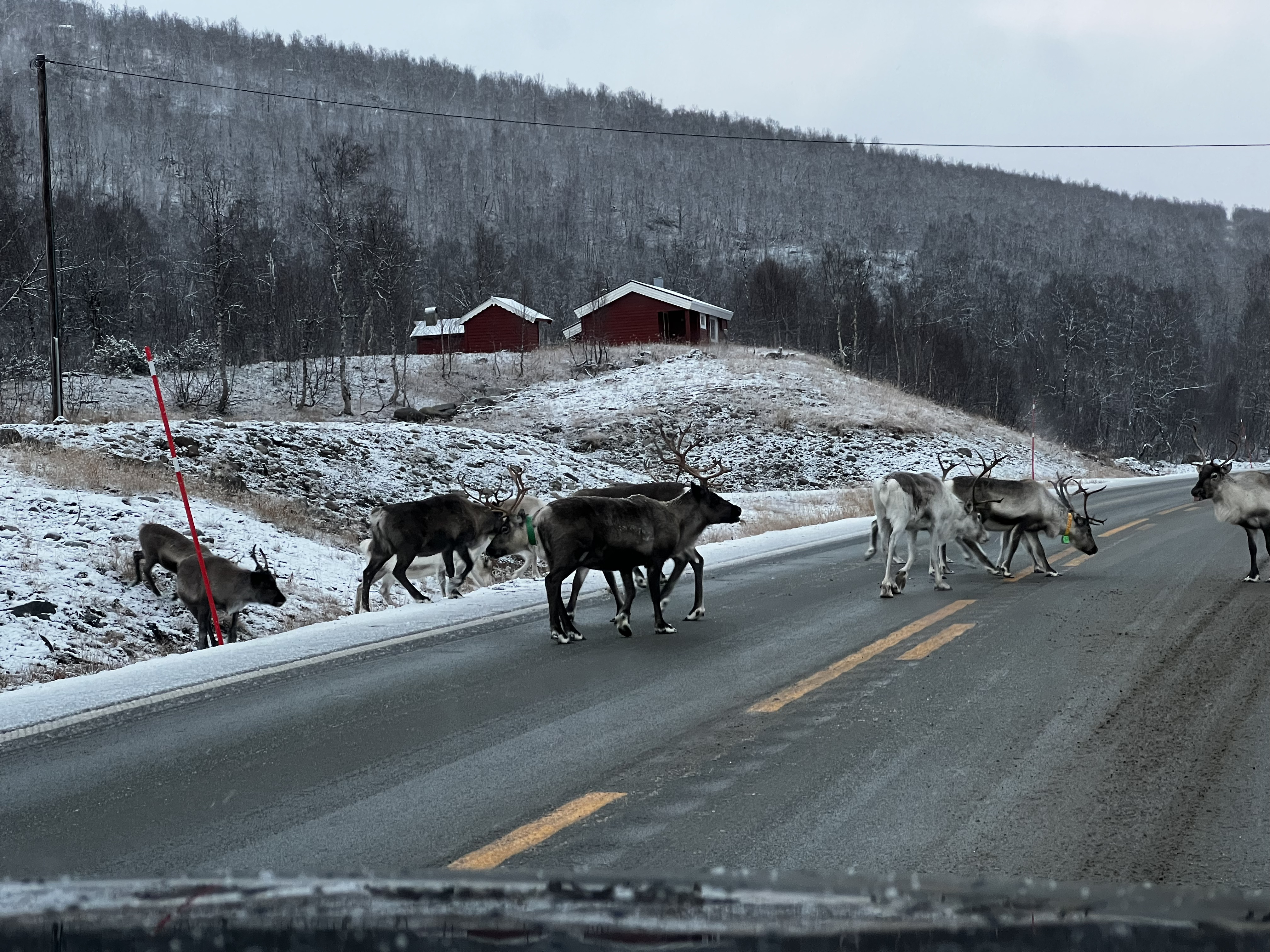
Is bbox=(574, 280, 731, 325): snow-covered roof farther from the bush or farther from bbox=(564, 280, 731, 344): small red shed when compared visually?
the bush

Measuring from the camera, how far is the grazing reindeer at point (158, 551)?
41.7 feet

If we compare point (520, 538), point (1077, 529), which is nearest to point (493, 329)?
point (520, 538)

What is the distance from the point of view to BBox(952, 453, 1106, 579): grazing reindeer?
552 inches

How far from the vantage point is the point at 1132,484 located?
41250 millimetres

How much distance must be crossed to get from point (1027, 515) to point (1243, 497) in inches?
94.2

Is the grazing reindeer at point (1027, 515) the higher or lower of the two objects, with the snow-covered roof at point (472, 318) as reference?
lower

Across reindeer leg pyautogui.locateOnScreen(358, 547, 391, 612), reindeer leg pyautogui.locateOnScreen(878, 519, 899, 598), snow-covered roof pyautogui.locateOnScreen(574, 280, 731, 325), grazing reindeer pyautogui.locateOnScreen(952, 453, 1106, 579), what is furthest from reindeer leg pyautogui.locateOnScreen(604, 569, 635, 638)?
snow-covered roof pyautogui.locateOnScreen(574, 280, 731, 325)

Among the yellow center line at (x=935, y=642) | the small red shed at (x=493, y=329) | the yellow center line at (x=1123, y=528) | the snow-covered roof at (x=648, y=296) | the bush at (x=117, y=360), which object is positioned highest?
the snow-covered roof at (x=648, y=296)

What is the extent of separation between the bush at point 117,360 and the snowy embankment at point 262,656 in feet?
142

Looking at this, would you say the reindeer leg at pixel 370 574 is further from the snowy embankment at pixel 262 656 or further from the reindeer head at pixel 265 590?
the snowy embankment at pixel 262 656

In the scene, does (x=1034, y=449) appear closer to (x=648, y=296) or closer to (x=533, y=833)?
(x=648, y=296)

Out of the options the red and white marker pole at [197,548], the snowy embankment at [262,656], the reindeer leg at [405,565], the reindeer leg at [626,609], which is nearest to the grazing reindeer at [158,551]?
the red and white marker pole at [197,548]

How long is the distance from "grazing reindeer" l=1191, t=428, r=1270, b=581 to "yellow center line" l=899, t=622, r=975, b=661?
15.7 feet

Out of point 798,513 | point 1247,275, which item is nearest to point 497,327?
point 798,513
